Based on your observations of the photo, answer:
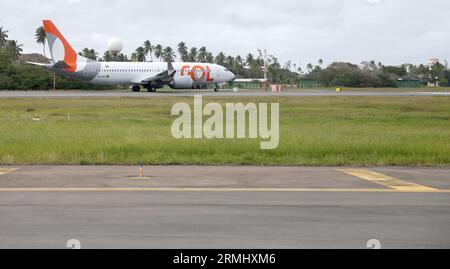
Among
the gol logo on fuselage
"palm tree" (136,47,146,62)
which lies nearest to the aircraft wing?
the gol logo on fuselage

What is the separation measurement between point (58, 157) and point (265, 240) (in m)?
12.5

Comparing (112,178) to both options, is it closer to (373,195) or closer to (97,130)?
(373,195)

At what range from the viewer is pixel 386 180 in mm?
16062

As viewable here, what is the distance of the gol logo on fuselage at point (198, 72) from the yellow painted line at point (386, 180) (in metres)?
58.3

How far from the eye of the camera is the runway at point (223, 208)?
9055 mm

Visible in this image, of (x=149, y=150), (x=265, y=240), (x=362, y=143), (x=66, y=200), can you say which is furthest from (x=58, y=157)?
(x=265, y=240)

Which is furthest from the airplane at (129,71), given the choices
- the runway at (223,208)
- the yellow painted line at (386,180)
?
the yellow painted line at (386,180)

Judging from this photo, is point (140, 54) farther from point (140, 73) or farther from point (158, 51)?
point (140, 73)

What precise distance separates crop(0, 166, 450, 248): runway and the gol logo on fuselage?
58266 mm

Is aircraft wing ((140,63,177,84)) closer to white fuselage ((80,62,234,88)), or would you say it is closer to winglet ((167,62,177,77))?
winglet ((167,62,177,77))

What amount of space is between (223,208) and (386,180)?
6039 mm

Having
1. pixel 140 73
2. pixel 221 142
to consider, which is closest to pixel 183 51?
pixel 140 73

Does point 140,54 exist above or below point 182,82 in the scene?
above
